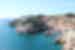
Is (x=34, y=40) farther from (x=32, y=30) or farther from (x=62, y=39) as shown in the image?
(x=62, y=39)

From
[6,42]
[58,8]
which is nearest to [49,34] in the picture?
[58,8]

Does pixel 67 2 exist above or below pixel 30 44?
above

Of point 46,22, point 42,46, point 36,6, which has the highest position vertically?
point 36,6

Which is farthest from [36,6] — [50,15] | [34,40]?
[34,40]

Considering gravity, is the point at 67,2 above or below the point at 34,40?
above

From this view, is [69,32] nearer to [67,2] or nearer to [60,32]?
[60,32]
